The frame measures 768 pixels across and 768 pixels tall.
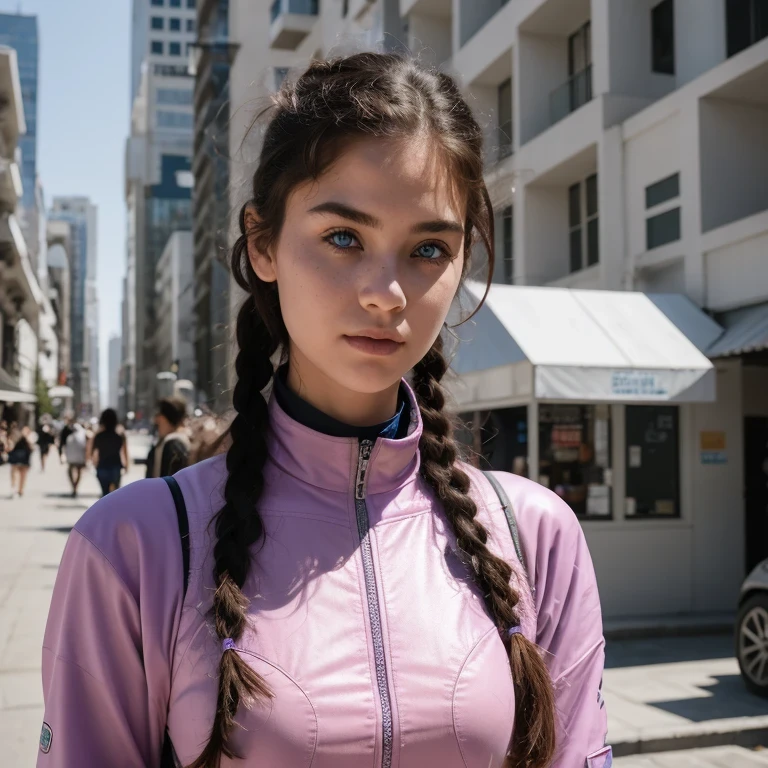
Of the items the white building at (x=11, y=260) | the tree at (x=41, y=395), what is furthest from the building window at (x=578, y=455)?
the tree at (x=41, y=395)

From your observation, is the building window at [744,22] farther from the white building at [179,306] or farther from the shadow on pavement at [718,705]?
the white building at [179,306]

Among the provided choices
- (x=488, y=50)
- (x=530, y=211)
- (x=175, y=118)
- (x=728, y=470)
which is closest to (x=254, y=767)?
(x=728, y=470)

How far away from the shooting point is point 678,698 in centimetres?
782

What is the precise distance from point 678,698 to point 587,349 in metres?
3.88

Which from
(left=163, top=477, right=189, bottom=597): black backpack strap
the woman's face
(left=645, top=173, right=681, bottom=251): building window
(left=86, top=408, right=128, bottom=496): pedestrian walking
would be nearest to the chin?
the woman's face

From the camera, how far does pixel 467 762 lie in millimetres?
1477

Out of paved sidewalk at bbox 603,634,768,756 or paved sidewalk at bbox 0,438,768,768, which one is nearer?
paved sidewalk at bbox 0,438,768,768

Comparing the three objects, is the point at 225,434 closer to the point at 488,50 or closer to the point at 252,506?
the point at 252,506

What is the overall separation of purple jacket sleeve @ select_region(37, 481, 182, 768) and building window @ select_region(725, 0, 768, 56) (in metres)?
13.1

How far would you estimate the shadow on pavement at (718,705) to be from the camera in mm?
7320

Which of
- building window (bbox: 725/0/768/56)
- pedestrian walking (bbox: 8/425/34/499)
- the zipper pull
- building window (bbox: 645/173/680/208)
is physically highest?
building window (bbox: 725/0/768/56)

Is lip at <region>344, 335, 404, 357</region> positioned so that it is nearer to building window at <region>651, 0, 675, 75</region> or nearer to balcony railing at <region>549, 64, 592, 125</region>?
building window at <region>651, 0, 675, 75</region>

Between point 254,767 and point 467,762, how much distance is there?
33 centimetres

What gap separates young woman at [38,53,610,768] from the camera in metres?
1.44
